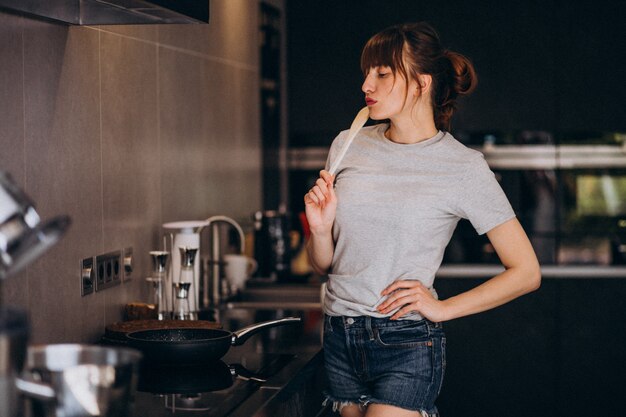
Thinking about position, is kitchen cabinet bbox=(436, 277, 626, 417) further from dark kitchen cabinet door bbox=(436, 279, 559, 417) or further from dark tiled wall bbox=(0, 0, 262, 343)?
dark tiled wall bbox=(0, 0, 262, 343)

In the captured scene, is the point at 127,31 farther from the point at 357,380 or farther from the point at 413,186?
the point at 357,380

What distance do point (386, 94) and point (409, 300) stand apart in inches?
16.0

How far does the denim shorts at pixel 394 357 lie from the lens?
1.78 metres

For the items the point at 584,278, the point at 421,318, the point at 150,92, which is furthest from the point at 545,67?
the point at 421,318

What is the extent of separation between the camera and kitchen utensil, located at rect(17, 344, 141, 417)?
1.06m

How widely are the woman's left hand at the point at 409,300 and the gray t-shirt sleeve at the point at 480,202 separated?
17 cm

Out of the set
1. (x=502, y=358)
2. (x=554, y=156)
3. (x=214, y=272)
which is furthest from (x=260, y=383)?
(x=554, y=156)

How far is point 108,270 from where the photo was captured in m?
2.12

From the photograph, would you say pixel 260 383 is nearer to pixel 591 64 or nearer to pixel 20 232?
pixel 20 232

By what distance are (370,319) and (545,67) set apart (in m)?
2.43

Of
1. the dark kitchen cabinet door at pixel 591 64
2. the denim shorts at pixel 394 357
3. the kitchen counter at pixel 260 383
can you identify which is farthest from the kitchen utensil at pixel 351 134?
the dark kitchen cabinet door at pixel 591 64

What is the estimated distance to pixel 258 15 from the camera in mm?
3623

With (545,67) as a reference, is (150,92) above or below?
below

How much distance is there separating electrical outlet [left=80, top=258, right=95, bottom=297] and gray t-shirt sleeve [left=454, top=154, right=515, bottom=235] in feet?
2.61
